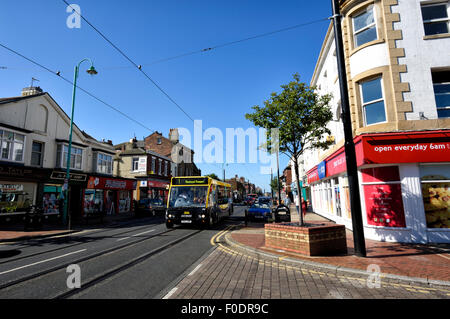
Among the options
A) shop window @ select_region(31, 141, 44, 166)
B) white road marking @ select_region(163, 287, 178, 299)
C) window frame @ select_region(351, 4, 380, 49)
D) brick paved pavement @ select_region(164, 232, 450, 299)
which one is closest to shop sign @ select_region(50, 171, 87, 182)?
shop window @ select_region(31, 141, 44, 166)

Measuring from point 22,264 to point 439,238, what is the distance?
12698mm

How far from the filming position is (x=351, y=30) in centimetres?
1020

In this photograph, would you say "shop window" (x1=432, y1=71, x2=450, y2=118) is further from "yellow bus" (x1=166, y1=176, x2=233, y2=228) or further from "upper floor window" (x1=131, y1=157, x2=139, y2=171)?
"upper floor window" (x1=131, y1=157, x2=139, y2=171)

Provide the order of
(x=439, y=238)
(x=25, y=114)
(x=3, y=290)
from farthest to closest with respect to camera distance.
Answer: (x=25, y=114), (x=439, y=238), (x=3, y=290)

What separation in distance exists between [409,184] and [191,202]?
9485 mm

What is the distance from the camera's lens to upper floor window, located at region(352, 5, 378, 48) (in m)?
9.58

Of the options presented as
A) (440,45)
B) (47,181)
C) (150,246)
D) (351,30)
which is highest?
(351,30)

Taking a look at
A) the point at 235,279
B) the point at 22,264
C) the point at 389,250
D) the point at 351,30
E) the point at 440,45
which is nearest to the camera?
the point at 235,279

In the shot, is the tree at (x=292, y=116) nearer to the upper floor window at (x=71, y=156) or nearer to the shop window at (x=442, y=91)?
the shop window at (x=442, y=91)

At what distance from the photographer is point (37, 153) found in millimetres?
17594

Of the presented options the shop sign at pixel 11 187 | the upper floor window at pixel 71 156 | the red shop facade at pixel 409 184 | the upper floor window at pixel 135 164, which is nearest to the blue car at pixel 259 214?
the red shop facade at pixel 409 184

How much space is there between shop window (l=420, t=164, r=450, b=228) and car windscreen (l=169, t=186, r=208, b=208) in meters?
9.26
